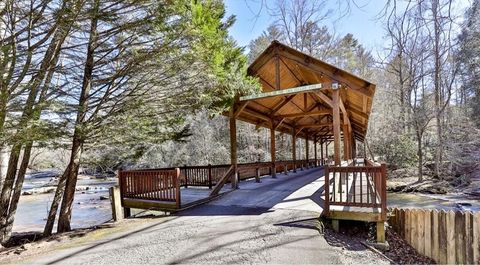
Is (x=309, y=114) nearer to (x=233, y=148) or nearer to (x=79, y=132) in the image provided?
(x=233, y=148)

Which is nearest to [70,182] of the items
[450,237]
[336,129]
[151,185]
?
[151,185]

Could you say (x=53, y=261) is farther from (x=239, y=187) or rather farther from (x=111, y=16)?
(x=239, y=187)

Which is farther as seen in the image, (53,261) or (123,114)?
(123,114)

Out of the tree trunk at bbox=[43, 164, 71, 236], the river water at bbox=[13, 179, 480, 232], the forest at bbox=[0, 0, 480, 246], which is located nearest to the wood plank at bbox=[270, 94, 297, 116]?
the forest at bbox=[0, 0, 480, 246]

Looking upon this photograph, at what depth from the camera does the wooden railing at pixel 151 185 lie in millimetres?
7053

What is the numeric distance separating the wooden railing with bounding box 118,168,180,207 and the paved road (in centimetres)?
75

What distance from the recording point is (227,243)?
467 centimetres

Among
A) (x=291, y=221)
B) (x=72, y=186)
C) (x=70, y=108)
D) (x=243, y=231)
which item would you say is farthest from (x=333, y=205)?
(x=72, y=186)

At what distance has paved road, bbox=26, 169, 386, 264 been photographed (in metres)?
4.16

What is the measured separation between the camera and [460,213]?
4.65m

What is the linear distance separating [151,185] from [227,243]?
3.44 meters

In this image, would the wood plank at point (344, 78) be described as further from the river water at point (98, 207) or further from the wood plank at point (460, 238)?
the river water at point (98, 207)

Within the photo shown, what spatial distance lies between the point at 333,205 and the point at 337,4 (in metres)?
4.18

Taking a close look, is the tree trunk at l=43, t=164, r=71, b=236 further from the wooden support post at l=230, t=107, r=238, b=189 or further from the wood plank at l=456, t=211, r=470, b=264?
the wood plank at l=456, t=211, r=470, b=264
